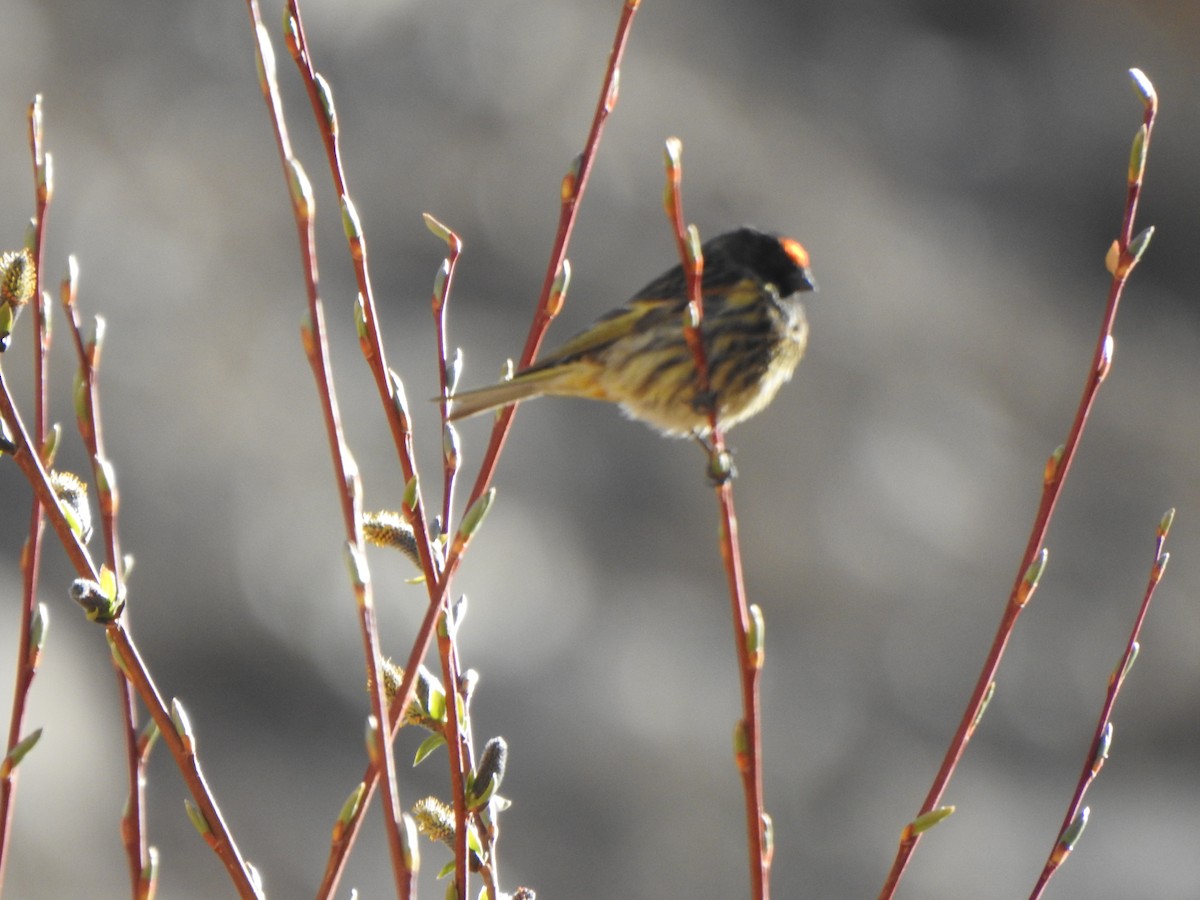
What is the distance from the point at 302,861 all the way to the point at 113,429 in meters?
3.34

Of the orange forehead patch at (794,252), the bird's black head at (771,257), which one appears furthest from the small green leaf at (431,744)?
the orange forehead patch at (794,252)

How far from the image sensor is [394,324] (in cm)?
1166

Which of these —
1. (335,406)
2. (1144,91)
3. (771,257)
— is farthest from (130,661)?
(771,257)

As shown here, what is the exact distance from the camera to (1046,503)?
2.08 meters

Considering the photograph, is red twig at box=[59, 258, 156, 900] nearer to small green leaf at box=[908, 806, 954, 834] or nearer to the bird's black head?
small green leaf at box=[908, 806, 954, 834]

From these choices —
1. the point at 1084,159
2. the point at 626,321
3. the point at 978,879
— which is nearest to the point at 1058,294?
the point at 1084,159

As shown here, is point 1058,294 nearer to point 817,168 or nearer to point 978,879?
point 817,168

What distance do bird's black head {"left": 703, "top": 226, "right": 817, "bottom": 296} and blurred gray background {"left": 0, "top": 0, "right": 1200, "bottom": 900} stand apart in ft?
18.5

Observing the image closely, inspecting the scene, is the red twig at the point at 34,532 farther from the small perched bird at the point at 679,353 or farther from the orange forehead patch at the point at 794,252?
the orange forehead patch at the point at 794,252

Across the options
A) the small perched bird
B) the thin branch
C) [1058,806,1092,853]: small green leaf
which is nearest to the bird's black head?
the small perched bird

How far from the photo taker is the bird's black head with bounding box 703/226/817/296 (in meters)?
4.16

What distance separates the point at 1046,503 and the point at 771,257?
2.21 m

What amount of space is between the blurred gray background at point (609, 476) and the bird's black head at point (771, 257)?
5.63m

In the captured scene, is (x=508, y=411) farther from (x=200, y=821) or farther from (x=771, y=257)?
(x=771, y=257)
